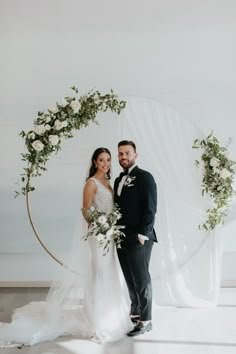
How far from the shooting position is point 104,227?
447 cm

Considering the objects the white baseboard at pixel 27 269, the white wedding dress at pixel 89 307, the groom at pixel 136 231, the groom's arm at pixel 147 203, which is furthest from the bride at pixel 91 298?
the white baseboard at pixel 27 269

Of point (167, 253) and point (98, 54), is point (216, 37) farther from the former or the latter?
point (167, 253)

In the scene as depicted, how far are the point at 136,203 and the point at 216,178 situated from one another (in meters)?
1.10

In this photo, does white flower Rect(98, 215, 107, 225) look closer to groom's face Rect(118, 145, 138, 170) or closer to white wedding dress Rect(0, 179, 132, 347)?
white wedding dress Rect(0, 179, 132, 347)

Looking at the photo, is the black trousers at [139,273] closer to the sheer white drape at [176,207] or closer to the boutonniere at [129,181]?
the boutonniere at [129,181]

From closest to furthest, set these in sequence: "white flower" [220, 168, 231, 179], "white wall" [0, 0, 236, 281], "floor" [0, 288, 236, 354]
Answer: "floor" [0, 288, 236, 354], "white flower" [220, 168, 231, 179], "white wall" [0, 0, 236, 281]

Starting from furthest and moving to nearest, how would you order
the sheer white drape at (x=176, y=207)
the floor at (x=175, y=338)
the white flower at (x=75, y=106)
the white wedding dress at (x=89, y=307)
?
the sheer white drape at (x=176, y=207), the white flower at (x=75, y=106), the white wedding dress at (x=89, y=307), the floor at (x=175, y=338)

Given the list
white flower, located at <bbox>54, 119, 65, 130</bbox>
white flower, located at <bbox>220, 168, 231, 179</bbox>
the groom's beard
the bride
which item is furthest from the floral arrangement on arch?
white flower, located at <bbox>54, 119, 65, 130</bbox>

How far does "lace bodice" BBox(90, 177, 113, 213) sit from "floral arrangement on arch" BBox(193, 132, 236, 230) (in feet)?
4.02

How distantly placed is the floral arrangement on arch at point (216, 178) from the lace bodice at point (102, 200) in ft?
4.02

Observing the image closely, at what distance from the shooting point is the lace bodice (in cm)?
468

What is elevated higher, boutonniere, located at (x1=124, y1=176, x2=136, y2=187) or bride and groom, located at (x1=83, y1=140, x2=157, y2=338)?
boutonniere, located at (x1=124, y1=176, x2=136, y2=187)

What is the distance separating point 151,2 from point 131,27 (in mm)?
409

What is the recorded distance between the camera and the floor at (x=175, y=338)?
4070 millimetres
